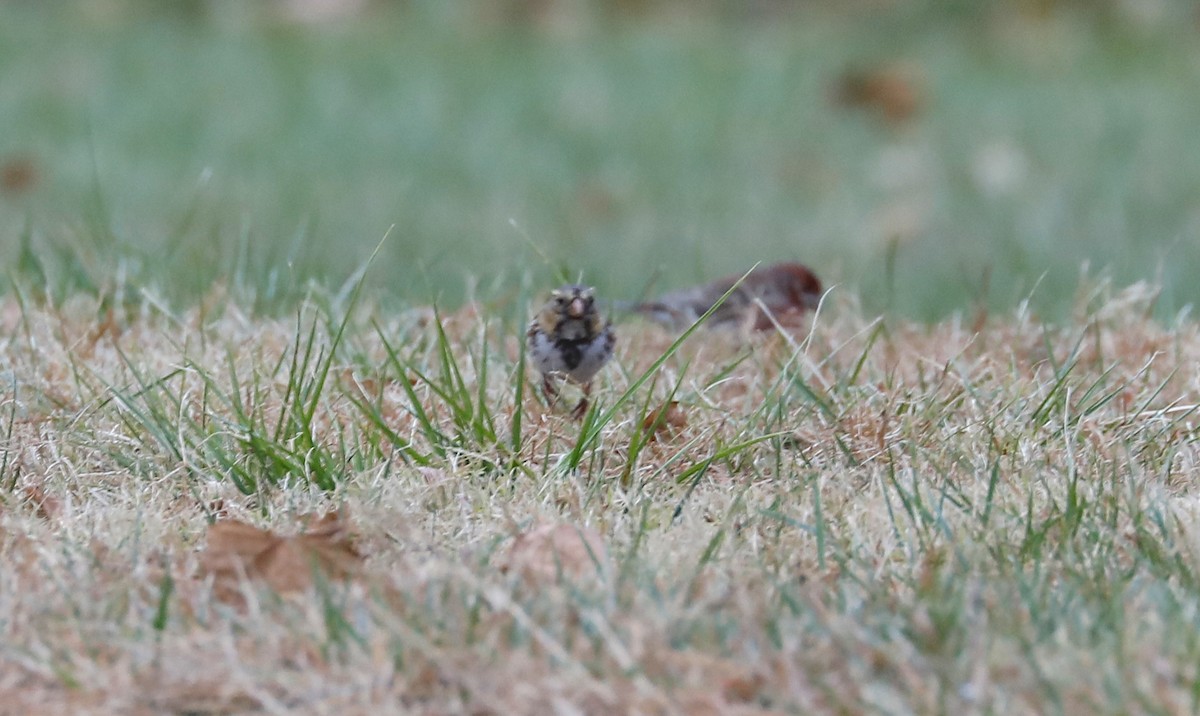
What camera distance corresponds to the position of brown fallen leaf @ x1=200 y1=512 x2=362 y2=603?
2225mm

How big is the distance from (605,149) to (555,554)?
225 inches

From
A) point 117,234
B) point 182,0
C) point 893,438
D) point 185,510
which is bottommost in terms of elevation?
point 185,510

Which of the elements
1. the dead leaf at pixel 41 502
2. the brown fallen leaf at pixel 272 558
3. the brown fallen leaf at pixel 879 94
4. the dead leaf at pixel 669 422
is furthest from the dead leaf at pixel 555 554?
the brown fallen leaf at pixel 879 94

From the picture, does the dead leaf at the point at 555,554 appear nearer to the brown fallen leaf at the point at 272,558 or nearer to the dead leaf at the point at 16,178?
the brown fallen leaf at the point at 272,558

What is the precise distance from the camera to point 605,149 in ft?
25.5

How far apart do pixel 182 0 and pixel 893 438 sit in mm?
10095

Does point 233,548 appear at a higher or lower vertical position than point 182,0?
lower

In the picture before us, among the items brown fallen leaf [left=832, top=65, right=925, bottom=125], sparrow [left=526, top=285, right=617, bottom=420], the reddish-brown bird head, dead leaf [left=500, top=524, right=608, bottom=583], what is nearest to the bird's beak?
sparrow [left=526, top=285, right=617, bottom=420]

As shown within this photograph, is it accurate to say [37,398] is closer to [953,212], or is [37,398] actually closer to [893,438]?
[893,438]

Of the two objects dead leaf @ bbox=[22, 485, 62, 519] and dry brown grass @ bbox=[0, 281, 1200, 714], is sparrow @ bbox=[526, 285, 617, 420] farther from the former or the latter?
dead leaf @ bbox=[22, 485, 62, 519]

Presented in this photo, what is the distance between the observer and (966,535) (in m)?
2.37

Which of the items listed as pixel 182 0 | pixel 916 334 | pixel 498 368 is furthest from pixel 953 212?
pixel 182 0

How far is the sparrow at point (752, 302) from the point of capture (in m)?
3.51

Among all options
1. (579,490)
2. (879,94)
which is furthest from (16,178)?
(579,490)
